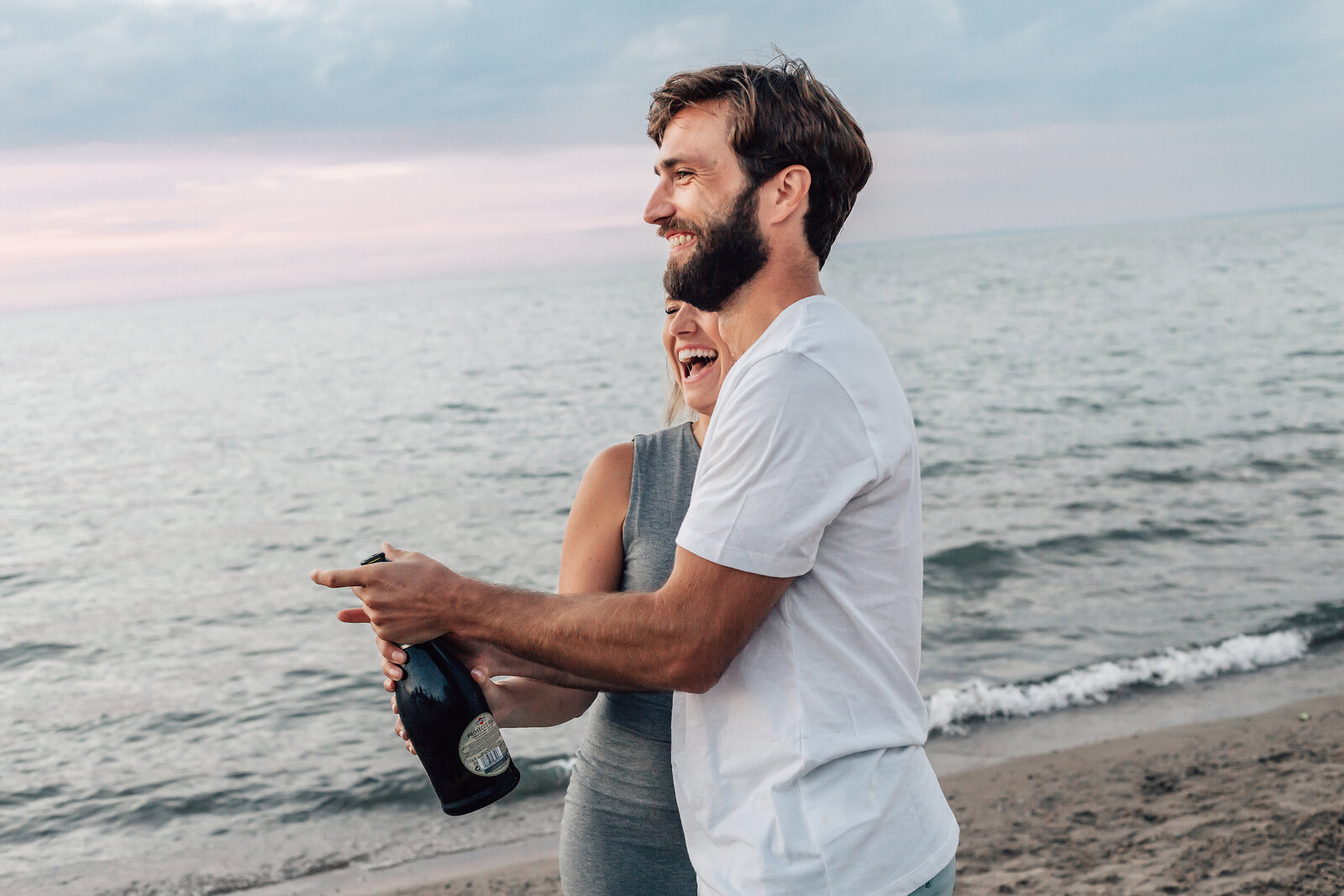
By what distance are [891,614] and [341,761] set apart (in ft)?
21.4

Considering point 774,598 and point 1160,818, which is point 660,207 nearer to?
point 774,598

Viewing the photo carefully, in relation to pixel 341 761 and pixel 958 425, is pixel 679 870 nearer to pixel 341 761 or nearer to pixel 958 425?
pixel 341 761

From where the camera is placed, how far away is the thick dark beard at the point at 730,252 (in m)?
1.79

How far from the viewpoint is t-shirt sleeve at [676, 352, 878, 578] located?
151cm

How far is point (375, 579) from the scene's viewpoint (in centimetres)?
175

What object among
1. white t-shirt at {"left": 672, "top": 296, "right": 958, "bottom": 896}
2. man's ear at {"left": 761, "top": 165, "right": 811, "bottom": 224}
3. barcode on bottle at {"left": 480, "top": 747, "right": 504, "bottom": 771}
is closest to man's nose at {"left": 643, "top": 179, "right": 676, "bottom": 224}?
man's ear at {"left": 761, "top": 165, "right": 811, "bottom": 224}

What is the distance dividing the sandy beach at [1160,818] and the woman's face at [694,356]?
11.1 feet

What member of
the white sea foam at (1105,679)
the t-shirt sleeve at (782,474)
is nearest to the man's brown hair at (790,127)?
the t-shirt sleeve at (782,474)

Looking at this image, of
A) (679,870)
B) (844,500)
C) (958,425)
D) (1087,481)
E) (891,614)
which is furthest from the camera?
(958,425)

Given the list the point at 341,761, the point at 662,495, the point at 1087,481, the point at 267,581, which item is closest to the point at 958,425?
the point at 1087,481

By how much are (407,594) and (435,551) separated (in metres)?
11.6

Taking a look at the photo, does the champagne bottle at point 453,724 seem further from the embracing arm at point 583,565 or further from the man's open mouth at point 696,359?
the man's open mouth at point 696,359

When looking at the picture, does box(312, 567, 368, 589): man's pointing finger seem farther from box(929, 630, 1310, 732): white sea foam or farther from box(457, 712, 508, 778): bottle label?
box(929, 630, 1310, 732): white sea foam

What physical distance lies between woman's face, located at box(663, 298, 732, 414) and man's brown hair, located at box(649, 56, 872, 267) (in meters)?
0.62
